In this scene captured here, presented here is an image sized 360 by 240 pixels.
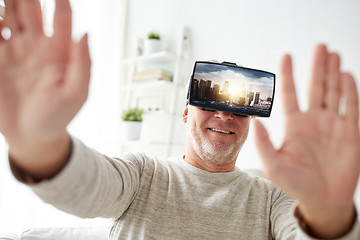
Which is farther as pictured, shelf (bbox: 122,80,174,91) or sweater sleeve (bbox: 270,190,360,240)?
shelf (bbox: 122,80,174,91)

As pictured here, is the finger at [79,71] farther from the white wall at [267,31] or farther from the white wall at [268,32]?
the white wall at [267,31]

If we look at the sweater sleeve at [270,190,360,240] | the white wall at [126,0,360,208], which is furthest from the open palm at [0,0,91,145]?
the white wall at [126,0,360,208]

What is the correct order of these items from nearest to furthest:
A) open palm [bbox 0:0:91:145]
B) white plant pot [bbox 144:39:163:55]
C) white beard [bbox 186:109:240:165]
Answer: open palm [bbox 0:0:91:145] → white beard [bbox 186:109:240:165] → white plant pot [bbox 144:39:163:55]

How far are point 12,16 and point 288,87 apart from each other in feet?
1.63

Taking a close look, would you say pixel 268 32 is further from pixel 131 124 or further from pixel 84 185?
pixel 84 185

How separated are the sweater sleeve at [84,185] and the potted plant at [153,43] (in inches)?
78.5

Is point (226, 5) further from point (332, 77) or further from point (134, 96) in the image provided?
point (332, 77)

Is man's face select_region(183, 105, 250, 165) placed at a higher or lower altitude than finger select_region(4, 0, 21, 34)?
lower

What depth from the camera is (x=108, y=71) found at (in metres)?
3.09

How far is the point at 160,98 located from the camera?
2781mm

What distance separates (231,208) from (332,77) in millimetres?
580

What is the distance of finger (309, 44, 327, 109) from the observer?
0.59 metres

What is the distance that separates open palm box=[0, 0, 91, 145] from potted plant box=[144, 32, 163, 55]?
2.17m

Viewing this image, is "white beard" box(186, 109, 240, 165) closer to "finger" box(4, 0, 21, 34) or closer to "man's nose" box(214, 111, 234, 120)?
"man's nose" box(214, 111, 234, 120)
